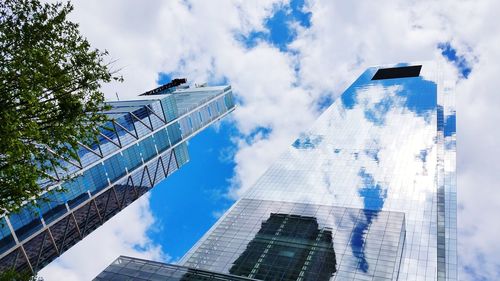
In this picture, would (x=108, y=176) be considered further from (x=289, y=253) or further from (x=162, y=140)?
(x=289, y=253)

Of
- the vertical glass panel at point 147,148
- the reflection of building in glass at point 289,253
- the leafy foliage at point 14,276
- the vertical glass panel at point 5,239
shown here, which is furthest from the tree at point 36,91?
the vertical glass panel at point 147,148

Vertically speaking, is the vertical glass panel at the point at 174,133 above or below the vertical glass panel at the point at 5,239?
above

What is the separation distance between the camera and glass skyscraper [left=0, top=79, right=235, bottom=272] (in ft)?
244

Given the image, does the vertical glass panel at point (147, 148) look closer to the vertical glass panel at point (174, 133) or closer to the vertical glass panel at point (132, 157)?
the vertical glass panel at point (132, 157)

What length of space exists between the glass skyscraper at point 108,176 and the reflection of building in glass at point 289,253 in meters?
33.4

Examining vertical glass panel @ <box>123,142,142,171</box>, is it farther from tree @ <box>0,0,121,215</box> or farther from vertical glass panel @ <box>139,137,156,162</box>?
tree @ <box>0,0,121,215</box>

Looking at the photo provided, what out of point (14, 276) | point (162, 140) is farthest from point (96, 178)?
point (14, 276)

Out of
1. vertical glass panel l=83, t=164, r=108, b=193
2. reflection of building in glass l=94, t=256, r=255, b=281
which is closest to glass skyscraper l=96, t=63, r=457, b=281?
reflection of building in glass l=94, t=256, r=255, b=281

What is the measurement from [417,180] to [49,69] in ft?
390

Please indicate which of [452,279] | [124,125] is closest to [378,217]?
[452,279]

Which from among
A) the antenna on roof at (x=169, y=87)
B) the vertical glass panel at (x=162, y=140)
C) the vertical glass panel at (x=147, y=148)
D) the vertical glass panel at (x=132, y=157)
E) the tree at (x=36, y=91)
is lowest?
the tree at (x=36, y=91)

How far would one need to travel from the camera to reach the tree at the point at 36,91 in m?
20.8

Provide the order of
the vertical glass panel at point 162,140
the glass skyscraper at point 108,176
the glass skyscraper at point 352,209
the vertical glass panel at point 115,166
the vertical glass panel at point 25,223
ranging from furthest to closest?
the vertical glass panel at point 162,140 < the vertical glass panel at point 115,166 < the glass skyscraper at point 352,209 < the glass skyscraper at point 108,176 < the vertical glass panel at point 25,223

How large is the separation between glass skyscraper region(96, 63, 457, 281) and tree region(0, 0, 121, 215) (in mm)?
37730
